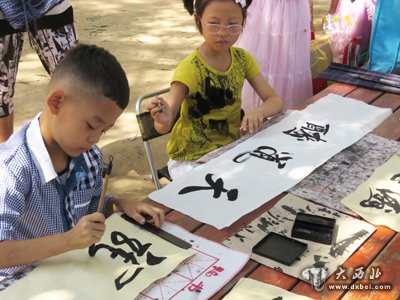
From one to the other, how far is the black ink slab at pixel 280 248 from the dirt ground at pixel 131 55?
5.76 feet

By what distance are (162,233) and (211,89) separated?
98 cm

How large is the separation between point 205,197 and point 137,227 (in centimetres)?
25

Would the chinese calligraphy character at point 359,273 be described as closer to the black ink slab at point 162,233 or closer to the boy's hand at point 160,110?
the black ink slab at point 162,233

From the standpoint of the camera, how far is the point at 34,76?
4.68 m

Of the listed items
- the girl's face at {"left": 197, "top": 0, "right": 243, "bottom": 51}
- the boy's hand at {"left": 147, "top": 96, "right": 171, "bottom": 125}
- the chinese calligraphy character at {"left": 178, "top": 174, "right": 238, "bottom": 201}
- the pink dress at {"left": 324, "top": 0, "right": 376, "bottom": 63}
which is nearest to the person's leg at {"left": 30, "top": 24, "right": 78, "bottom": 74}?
the girl's face at {"left": 197, "top": 0, "right": 243, "bottom": 51}

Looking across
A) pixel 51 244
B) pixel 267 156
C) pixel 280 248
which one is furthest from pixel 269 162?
pixel 51 244

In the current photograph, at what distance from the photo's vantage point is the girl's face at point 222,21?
2109mm

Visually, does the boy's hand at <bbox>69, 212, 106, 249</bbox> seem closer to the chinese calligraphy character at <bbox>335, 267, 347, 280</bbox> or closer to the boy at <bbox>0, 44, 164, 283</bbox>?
→ the boy at <bbox>0, 44, 164, 283</bbox>

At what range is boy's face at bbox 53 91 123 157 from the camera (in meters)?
1.37

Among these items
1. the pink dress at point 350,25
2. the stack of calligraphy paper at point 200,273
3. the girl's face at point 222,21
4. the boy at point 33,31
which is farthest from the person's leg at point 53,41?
the stack of calligraphy paper at point 200,273

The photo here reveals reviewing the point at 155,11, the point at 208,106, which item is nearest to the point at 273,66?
the point at 208,106

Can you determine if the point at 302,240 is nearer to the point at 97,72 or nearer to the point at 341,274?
the point at 341,274

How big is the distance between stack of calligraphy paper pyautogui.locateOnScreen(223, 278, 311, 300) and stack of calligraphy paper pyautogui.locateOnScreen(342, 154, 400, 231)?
423 millimetres

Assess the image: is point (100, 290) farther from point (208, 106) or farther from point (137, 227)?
point (208, 106)
